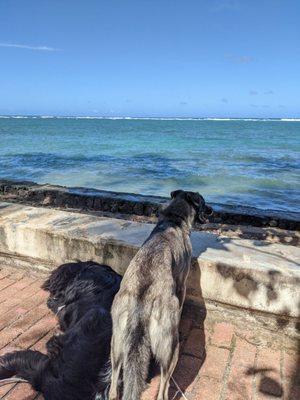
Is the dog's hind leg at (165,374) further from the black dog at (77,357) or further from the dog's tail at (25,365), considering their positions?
the dog's tail at (25,365)

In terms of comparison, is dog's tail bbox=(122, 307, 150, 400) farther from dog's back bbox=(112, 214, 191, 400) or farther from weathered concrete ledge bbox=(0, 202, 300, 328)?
weathered concrete ledge bbox=(0, 202, 300, 328)

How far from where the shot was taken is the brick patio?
284cm

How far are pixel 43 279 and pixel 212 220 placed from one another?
5.15 m

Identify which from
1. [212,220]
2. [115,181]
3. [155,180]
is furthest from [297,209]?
[115,181]

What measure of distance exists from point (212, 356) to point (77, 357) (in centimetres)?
120

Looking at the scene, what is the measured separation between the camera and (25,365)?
9.53ft

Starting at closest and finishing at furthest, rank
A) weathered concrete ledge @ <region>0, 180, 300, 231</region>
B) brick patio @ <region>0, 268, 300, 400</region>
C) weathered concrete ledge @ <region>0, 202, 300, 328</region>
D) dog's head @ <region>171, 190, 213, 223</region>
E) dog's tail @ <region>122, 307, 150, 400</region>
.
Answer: dog's tail @ <region>122, 307, 150, 400</region> < brick patio @ <region>0, 268, 300, 400</region> < weathered concrete ledge @ <region>0, 202, 300, 328</region> < dog's head @ <region>171, 190, 213, 223</region> < weathered concrete ledge @ <region>0, 180, 300, 231</region>

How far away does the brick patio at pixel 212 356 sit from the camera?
284cm

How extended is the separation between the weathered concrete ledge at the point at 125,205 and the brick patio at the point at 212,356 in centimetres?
541

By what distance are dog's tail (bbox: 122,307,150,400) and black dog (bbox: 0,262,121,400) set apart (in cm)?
31

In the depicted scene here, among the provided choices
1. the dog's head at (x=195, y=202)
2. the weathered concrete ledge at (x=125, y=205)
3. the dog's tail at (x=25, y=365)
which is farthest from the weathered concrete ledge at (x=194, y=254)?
the weathered concrete ledge at (x=125, y=205)

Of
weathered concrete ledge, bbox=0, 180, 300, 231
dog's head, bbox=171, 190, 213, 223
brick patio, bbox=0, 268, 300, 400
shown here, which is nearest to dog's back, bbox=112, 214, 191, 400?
brick patio, bbox=0, 268, 300, 400

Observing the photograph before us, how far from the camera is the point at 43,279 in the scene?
444 centimetres

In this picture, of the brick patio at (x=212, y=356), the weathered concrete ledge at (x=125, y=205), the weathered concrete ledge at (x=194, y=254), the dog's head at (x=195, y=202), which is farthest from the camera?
the weathered concrete ledge at (x=125, y=205)
